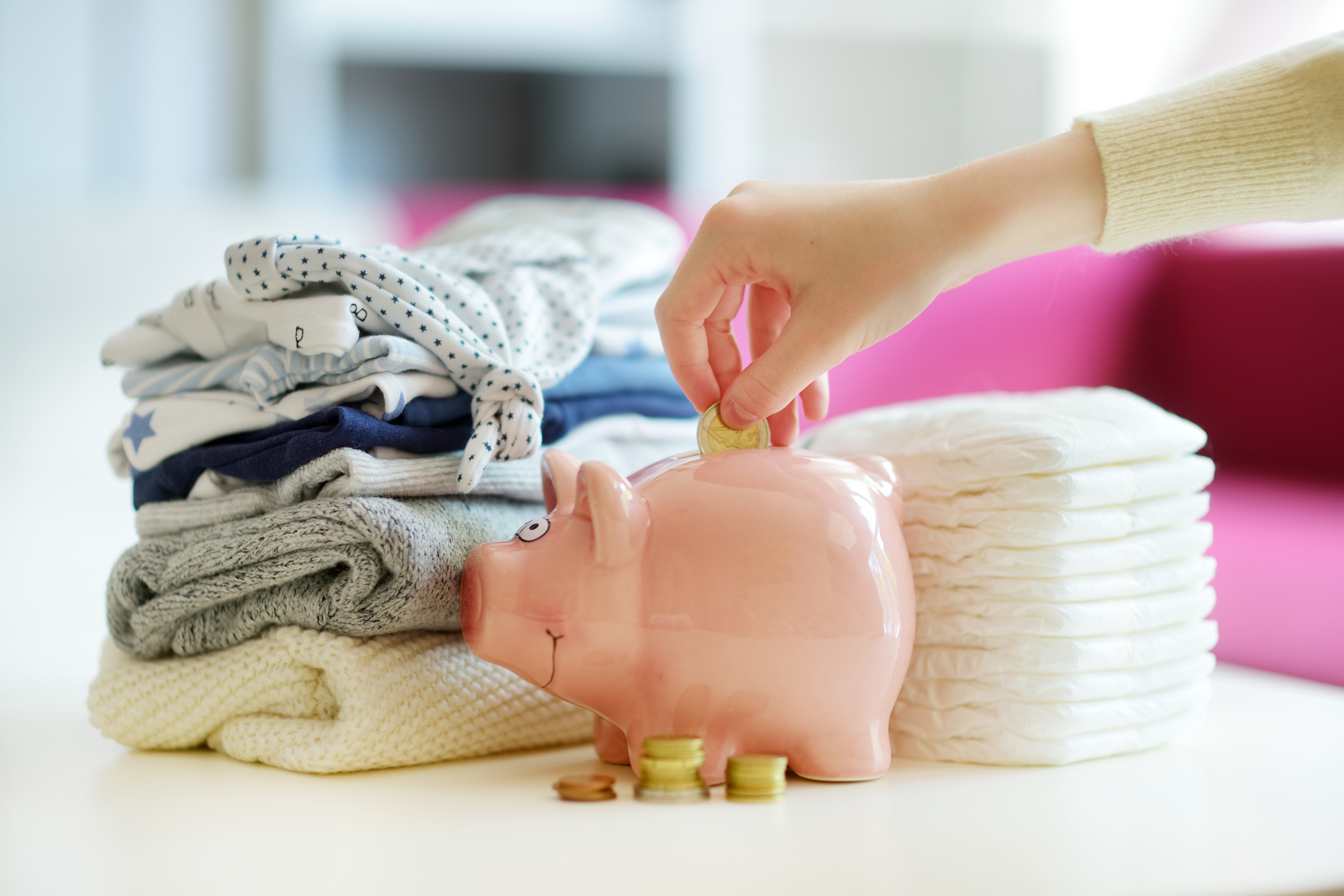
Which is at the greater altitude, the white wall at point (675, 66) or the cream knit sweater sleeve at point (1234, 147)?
the white wall at point (675, 66)

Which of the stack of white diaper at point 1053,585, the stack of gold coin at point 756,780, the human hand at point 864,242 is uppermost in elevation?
the human hand at point 864,242

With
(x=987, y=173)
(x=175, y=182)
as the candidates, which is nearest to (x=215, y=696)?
(x=987, y=173)

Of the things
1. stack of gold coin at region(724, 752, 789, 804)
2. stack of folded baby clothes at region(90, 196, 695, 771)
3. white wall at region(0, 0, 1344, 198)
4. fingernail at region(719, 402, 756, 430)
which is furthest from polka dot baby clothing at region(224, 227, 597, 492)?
white wall at region(0, 0, 1344, 198)

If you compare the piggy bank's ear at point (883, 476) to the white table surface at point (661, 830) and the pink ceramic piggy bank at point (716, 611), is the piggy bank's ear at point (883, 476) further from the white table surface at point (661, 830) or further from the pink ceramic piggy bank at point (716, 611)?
the white table surface at point (661, 830)

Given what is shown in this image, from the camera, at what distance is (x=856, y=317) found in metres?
0.61

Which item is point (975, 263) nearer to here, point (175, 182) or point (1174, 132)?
point (1174, 132)

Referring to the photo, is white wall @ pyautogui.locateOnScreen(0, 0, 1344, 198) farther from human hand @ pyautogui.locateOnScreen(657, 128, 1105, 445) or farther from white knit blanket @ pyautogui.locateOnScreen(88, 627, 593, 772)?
human hand @ pyautogui.locateOnScreen(657, 128, 1105, 445)

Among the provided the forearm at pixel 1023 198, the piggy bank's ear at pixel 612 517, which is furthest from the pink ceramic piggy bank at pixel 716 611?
the forearm at pixel 1023 198

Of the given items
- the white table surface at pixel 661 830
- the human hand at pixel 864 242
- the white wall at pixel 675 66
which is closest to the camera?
the white table surface at pixel 661 830

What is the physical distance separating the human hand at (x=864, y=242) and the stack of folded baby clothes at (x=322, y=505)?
137 mm

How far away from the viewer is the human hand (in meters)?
0.61

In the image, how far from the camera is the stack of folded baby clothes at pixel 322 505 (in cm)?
64

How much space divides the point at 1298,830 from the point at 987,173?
1.21 ft

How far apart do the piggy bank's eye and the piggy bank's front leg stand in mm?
118
